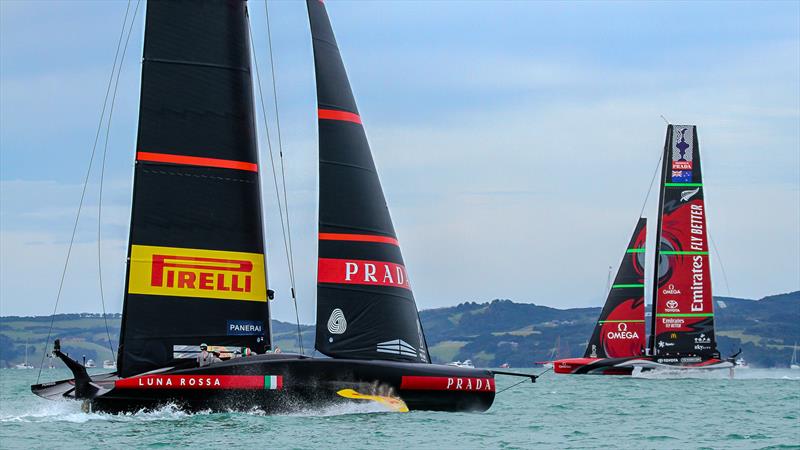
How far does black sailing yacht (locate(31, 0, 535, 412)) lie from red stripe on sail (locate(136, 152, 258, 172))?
0.09ft

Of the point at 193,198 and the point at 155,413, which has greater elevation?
the point at 193,198

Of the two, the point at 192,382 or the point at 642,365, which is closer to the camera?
the point at 192,382

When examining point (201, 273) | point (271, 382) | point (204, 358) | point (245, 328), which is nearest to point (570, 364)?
point (245, 328)

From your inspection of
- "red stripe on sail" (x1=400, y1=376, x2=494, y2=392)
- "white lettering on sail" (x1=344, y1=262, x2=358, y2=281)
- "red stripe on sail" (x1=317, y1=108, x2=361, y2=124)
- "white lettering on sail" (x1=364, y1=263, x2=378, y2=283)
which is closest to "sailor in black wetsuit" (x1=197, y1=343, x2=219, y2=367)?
"white lettering on sail" (x1=344, y1=262, x2=358, y2=281)

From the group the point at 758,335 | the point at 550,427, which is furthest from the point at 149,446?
the point at 758,335

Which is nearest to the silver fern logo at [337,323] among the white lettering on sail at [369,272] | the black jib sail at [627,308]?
the white lettering on sail at [369,272]

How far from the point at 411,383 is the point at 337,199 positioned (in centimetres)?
375

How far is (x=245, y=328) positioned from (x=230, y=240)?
168 centimetres

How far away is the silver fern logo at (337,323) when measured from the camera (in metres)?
23.8

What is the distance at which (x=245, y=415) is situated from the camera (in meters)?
22.3

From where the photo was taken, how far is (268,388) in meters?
22.0

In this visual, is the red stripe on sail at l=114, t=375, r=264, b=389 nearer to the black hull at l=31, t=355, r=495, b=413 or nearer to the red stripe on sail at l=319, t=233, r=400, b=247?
the black hull at l=31, t=355, r=495, b=413

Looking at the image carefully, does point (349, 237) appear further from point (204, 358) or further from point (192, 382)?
point (192, 382)

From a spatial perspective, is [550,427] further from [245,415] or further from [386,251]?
[245,415]
